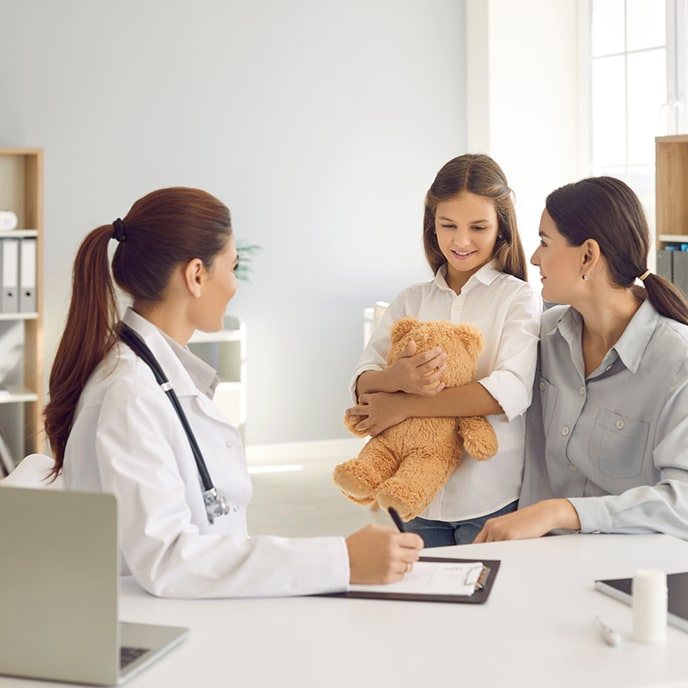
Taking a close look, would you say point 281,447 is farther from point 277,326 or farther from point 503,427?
point 503,427

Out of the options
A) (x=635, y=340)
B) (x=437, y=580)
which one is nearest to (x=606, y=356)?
→ (x=635, y=340)

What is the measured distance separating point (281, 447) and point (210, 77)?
194 centimetres

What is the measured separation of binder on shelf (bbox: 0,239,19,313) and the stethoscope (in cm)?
312

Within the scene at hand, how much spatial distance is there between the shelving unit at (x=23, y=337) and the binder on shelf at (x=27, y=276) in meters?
0.02

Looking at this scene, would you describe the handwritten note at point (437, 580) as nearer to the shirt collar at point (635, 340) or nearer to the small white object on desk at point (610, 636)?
the small white object on desk at point (610, 636)

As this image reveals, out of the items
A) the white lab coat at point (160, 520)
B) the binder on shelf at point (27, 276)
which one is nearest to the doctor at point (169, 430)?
the white lab coat at point (160, 520)

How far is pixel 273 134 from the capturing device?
543 cm

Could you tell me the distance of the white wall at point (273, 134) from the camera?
16.6 ft

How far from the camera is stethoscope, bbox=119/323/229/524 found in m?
1.57

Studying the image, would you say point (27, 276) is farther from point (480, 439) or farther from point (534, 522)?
point (534, 522)

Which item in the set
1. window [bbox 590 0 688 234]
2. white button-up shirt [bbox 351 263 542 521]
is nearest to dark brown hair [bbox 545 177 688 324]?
white button-up shirt [bbox 351 263 542 521]

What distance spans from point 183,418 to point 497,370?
725 millimetres

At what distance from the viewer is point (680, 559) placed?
1642mm

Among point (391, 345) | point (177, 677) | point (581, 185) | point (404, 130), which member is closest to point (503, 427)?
Answer: point (391, 345)
